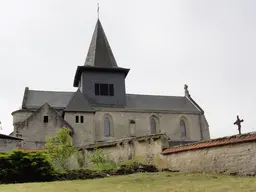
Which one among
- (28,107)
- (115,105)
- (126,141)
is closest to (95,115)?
(115,105)

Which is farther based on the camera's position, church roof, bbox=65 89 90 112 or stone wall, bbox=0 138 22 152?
church roof, bbox=65 89 90 112

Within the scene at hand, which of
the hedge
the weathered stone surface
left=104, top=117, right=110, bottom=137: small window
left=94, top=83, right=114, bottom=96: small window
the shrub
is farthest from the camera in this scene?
left=94, top=83, right=114, bottom=96: small window

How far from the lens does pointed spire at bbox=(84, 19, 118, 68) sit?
44.4 m

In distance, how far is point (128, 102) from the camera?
1770 inches

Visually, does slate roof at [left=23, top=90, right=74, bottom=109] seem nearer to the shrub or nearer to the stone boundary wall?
the shrub

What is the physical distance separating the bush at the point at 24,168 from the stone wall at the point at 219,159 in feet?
16.3

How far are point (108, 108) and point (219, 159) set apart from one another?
3089cm

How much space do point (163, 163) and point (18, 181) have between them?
5788 mm

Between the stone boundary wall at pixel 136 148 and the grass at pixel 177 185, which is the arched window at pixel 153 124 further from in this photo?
the grass at pixel 177 185

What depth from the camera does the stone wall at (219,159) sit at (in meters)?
10.5

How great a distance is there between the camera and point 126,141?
1652cm

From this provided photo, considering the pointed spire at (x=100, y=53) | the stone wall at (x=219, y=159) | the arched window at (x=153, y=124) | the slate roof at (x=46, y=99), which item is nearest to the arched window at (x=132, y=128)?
the arched window at (x=153, y=124)

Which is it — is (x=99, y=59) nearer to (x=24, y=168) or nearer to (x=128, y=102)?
(x=128, y=102)

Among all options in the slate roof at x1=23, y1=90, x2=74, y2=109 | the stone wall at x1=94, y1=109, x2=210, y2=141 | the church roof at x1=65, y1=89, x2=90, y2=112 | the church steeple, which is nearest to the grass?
the church roof at x1=65, y1=89, x2=90, y2=112
